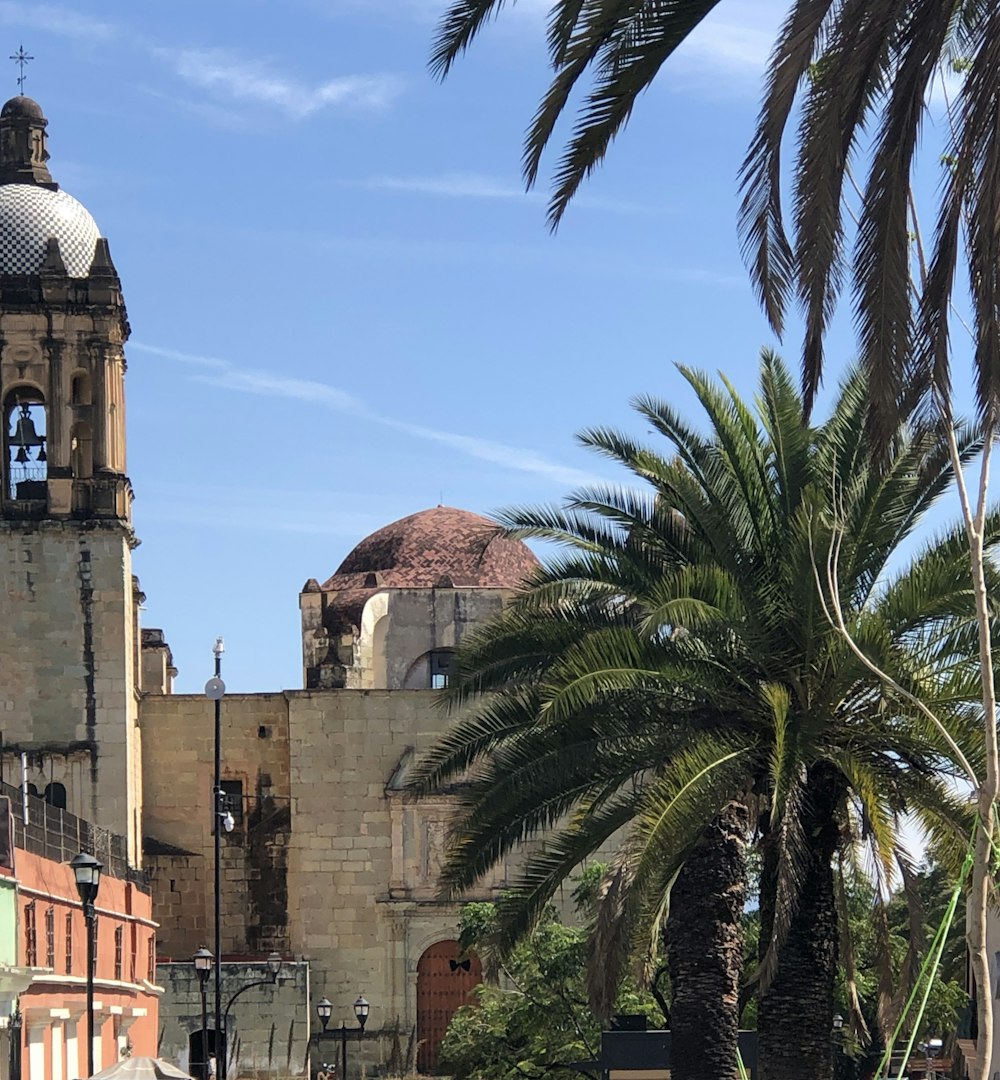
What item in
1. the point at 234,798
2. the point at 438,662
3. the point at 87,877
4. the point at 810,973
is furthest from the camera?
the point at 438,662

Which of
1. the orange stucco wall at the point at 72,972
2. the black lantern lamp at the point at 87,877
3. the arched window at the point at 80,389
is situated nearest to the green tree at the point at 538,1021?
the orange stucco wall at the point at 72,972

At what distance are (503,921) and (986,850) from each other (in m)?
7.10

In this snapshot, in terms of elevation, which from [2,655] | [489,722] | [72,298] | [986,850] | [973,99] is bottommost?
[986,850]

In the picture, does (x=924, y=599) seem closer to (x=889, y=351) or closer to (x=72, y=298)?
(x=889, y=351)

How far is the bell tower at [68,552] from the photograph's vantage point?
45.7m

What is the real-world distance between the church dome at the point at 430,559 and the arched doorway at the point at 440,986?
863cm

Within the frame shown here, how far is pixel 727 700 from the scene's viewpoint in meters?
18.6

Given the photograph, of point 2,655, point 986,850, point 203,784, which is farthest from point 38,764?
point 986,850

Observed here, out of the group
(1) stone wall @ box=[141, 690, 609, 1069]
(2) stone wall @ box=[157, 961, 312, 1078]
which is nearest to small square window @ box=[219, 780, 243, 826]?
(1) stone wall @ box=[141, 690, 609, 1069]

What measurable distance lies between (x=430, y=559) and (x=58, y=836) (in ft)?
78.2

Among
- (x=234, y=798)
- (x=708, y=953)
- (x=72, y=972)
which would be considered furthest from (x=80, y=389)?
(x=708, y=953)

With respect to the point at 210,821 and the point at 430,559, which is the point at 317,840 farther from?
the point at 430,559

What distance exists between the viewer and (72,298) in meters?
46.7

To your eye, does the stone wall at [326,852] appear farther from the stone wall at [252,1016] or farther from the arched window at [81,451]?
the arched window at [81,451]
